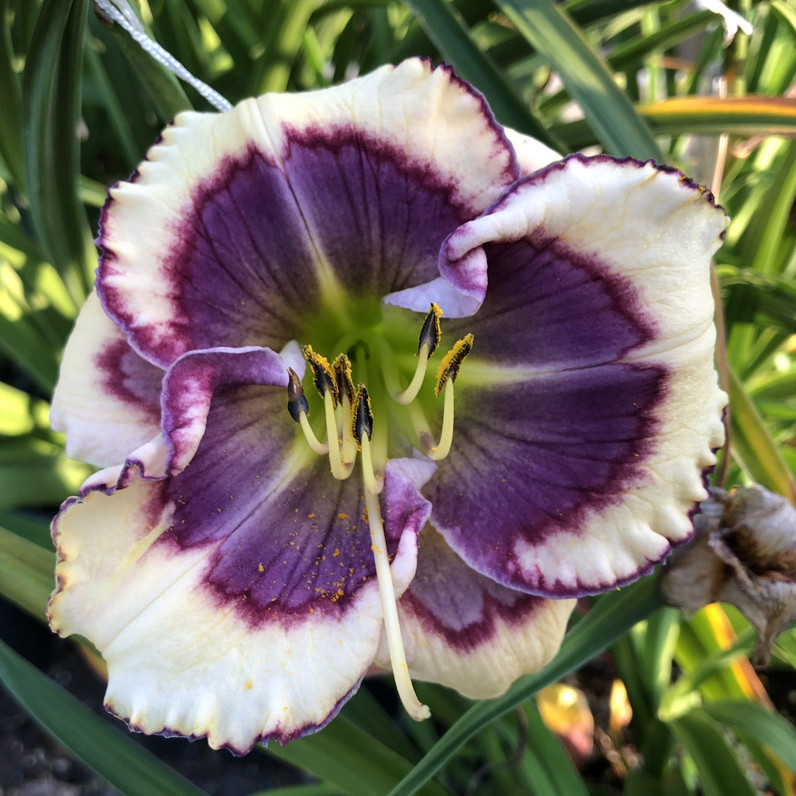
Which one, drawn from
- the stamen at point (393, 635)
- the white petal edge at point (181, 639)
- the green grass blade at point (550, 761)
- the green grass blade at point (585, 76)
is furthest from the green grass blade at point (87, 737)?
the green grass blade at point (585, 76)

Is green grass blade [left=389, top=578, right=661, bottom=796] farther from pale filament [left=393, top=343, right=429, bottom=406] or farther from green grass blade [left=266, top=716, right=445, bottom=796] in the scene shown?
pale filament [left=393, top=343, right=429, bottom=406]

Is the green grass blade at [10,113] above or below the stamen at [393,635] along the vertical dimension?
above

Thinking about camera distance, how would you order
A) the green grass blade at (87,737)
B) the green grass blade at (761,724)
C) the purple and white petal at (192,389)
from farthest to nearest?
the green grass blade at (761,724) → the green grass blade at (87,737) → the purple and white petal at (192,389)

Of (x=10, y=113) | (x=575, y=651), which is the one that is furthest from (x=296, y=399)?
(x=10, y=113)

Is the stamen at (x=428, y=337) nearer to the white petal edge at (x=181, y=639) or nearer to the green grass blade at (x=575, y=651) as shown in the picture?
the white petal edge at (x=181, y=639)

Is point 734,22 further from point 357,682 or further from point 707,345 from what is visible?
point 357,682

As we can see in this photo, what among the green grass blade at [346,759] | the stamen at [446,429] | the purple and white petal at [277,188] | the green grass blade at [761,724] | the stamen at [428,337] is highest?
the purple and white petal at [277,188]

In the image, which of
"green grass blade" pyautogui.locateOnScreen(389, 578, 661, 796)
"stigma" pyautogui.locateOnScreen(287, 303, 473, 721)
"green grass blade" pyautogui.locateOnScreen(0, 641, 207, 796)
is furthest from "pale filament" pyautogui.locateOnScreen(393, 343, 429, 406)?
"green grass blade" pyautogui.locateOnScreen(0, 641, 207, 796)

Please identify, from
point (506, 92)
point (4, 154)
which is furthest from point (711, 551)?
point (4, 154)
